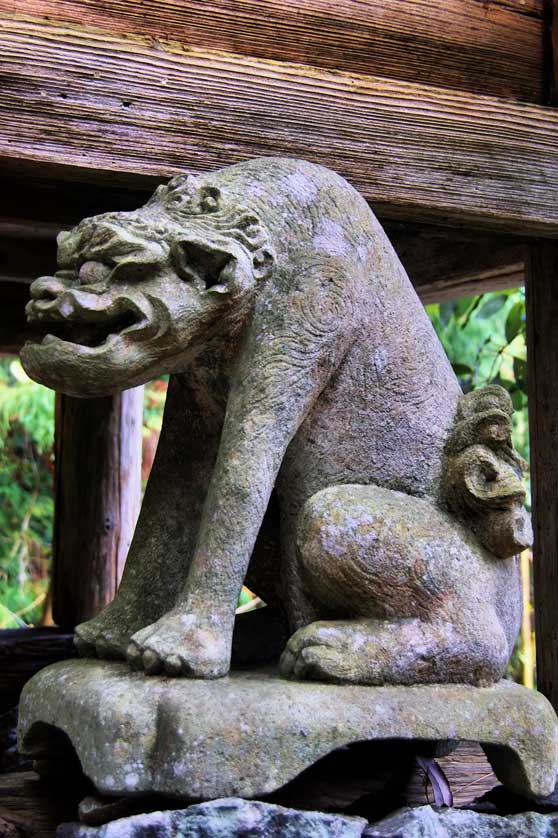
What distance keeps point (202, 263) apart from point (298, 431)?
0.37m

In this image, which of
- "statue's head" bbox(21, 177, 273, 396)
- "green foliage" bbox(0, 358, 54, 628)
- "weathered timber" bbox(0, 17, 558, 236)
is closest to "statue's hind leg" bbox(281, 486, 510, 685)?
"statue's head" bbox(21, 177, 273, 396)

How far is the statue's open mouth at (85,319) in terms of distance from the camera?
1945 mm

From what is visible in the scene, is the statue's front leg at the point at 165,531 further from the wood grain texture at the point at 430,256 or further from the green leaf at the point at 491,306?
the green leaf at the point at 491,306

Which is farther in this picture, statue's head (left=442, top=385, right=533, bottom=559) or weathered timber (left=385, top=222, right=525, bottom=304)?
weathered timber (left=385, top=222, right=525, bottom=304)

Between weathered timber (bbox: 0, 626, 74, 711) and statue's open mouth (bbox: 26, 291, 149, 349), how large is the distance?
1.99 metres

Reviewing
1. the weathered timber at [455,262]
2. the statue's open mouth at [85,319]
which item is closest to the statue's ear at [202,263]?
the statue's open mouth at [85,319]

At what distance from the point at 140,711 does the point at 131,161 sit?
1.13 m

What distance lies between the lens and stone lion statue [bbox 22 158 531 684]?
195cm

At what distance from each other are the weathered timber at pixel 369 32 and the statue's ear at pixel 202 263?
66 cm

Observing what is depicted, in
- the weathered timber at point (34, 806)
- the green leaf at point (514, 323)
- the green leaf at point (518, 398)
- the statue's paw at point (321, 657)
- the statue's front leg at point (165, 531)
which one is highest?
the green leaf at point (514, 323)

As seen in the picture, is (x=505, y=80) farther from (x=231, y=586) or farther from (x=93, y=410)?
(x=93, y=410)

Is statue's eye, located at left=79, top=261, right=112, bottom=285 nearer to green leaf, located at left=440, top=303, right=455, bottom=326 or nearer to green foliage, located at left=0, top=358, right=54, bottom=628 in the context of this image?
green leaf, located at left=440, top=303, right=455, bottom=326

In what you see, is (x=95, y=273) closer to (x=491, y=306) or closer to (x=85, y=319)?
(x=85, y=319)

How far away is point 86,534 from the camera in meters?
4.23
